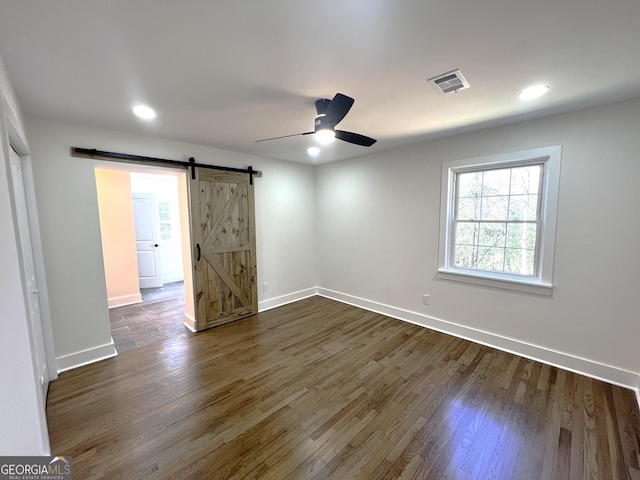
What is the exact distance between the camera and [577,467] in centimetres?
162

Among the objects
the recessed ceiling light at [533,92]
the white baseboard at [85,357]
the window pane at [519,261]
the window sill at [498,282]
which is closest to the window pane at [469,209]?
the window pane at [519,261]

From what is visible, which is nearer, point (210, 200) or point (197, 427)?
point (197, 427)

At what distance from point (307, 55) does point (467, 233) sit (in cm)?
284

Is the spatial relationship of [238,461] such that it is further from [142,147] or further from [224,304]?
[142,147]

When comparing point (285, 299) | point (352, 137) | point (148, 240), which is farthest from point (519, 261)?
point (148, 240)

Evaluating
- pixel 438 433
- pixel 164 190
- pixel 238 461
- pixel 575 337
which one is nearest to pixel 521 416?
pixel 438 433

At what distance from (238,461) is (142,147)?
10.6 ft

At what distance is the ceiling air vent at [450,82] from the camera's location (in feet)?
5.83

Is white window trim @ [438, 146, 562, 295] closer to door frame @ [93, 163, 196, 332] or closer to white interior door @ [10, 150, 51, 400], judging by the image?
door frame @ [93, 163, 196, 332]

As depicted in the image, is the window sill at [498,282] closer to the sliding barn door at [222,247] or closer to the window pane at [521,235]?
the window pane at [521,235]

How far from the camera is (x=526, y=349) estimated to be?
2.86 m

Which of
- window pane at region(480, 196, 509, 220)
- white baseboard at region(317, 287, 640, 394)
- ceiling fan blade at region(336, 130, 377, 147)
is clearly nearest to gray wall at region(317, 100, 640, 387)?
white baseboard at region(317, 287, 640, 394)

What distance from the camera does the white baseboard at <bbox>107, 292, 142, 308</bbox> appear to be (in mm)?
4590

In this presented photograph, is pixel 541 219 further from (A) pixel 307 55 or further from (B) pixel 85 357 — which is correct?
(B) pixel 85 357
